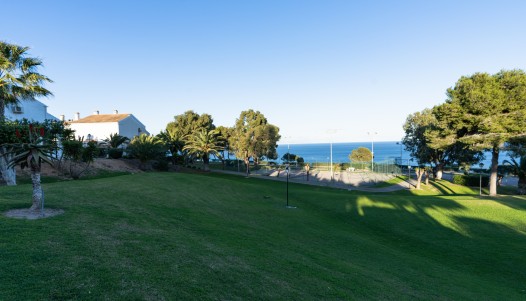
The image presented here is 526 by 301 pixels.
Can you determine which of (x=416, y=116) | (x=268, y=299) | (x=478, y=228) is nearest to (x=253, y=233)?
(x=268, y=299)

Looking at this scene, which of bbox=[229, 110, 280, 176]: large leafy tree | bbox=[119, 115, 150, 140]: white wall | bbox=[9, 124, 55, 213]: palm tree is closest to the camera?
bbox=[9, 124, 55, 213]: palm tree

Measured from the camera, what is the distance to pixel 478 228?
55.9ft

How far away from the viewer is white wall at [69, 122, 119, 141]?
5303 centimetres

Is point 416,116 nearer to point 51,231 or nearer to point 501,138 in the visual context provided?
point 501,138

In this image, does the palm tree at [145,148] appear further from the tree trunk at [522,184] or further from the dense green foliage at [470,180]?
the tree trunk at [522,184]

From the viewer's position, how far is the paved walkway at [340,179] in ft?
142

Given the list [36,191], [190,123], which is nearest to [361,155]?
[190,123]

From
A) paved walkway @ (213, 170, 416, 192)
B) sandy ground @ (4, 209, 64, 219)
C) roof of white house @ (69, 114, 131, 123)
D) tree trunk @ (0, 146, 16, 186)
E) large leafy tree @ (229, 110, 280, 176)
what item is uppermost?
roof of white house @ (69, 114, 131, 123)

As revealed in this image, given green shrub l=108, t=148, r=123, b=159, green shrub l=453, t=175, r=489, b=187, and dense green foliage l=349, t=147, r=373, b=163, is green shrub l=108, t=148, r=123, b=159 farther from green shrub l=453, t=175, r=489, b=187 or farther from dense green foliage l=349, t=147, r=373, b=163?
dense green foliage l=349, t=147, r=373, b=163

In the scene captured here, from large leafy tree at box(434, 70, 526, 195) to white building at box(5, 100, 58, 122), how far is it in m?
52.3

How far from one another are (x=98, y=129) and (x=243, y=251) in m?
56.2

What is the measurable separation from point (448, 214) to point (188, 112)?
52.7 meters

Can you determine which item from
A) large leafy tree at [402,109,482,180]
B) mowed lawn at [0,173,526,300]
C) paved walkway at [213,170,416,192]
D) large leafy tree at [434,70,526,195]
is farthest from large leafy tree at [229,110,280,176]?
mowed lawn at [0,173,526,300]

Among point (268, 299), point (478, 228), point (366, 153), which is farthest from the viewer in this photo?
point (366, 153)
